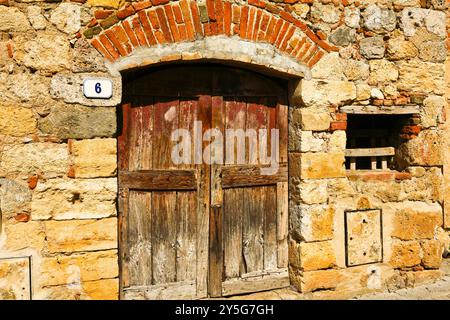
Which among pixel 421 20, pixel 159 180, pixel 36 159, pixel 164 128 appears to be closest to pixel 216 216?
pixel 159 180

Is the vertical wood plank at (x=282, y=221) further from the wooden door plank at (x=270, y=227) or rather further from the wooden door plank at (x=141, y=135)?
the wooden door plank at (x=141, y=135)

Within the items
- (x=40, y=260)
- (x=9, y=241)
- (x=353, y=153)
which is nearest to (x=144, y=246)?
(x=40, y=260)

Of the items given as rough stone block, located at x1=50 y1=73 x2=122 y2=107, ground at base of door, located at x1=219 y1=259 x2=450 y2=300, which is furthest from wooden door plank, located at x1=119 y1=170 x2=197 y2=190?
ground at base of door, located at x1=219 y1=259 x2=450 y2=300

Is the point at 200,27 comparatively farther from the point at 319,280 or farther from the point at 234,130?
the point at 319,280

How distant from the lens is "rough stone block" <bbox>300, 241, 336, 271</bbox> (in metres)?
3.79

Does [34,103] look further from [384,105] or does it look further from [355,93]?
[384,105]

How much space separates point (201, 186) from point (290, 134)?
993mm

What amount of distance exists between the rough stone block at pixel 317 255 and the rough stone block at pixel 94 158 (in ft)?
6.09

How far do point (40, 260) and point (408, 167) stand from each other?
11.5 ft

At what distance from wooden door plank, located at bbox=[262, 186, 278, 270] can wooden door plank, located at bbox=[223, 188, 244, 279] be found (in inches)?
10.1

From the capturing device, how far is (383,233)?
Result: 13.2 ft

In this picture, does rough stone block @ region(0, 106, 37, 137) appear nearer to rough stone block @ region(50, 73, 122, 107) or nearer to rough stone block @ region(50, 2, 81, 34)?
rough stone block @ region(50, 73, 122, 107)

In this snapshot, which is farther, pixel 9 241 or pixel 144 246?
pixel 144 246

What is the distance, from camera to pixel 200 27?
3.41 m
